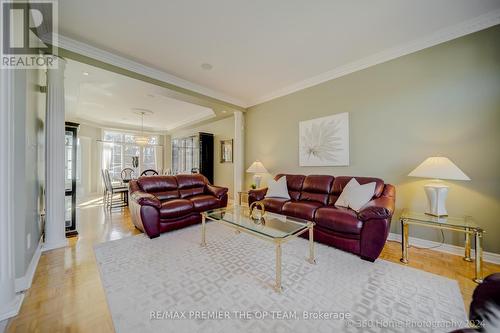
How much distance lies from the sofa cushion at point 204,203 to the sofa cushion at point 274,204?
3.44ft

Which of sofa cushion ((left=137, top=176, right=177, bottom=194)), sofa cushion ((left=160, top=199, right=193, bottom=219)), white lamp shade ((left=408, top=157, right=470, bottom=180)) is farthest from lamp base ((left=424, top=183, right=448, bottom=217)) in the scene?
sofa cushion ((left=137, top=176, right=177, bottom=194))

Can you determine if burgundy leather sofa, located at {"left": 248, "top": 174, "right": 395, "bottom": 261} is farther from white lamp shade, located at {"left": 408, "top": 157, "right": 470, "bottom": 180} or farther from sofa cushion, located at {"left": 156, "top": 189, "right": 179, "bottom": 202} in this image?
sofa cushion, located at {"left": 156, "top": 189, "right": 179, "bottom": 202}

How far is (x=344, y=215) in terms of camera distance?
2.38 metres

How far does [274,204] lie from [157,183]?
2310mm

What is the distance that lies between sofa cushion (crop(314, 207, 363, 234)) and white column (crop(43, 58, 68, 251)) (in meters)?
3.55

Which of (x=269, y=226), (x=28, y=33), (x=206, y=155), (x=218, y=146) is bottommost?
(x=269, y=226)

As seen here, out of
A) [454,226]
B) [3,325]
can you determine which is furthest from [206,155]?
[454,226]

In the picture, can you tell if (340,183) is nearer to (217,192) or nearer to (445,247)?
(445,247)

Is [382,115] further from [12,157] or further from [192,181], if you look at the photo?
[12,157]

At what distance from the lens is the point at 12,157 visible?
1.42 m

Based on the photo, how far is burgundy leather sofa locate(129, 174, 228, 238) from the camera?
2.84 m

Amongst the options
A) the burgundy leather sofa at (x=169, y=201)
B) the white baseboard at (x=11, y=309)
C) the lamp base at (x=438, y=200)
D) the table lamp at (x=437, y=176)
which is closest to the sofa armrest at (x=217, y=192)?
the burgundy leather sofa at (x=169, y=201)

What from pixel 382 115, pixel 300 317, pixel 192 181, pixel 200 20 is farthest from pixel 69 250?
pixel 382 115

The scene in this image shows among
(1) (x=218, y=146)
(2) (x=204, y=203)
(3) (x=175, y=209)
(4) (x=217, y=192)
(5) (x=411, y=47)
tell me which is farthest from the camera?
(1) (x=218, y=146)
